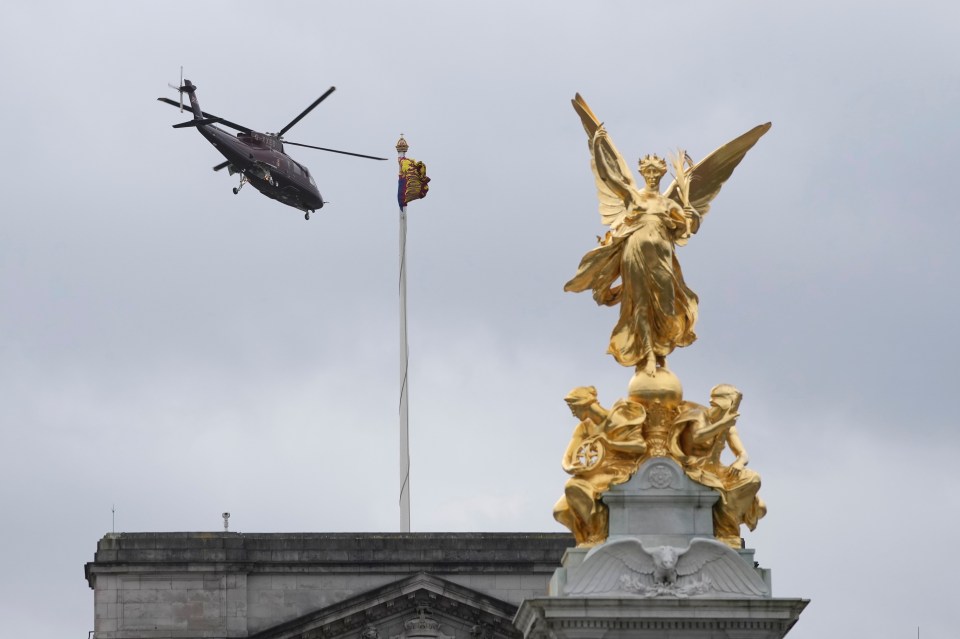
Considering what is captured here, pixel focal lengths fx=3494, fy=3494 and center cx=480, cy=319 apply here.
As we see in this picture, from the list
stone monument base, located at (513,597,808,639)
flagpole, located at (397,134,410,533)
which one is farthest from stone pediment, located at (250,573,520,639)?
stone monument base, located at (513,597,808,639)

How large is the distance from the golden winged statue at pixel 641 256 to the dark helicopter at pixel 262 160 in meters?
48.7

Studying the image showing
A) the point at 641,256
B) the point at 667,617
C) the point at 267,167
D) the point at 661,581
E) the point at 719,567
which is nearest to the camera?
the point at 667,617

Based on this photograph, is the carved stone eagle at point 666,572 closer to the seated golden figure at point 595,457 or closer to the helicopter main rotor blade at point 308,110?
the seated golden figure at point 595,457

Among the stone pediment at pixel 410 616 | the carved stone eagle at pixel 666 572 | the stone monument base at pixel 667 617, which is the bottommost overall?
the stone monument base at pixel 667 617

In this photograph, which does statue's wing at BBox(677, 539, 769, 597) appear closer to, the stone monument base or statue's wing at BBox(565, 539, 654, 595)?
the stone monument base

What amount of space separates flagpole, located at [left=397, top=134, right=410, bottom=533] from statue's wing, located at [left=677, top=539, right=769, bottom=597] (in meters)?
50.2

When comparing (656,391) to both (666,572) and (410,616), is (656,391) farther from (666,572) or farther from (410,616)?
(410,616)

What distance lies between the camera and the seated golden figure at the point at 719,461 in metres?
54.8

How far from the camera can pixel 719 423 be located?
55.0 m

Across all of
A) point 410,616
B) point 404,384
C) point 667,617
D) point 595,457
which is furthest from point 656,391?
point 404,384

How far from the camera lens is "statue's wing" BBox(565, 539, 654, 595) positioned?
5397 centimetres

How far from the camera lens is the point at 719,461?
55281 millimetres

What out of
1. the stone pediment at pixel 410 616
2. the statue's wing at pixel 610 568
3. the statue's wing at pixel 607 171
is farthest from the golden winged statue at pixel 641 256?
the stone pediment at pixel 410 616

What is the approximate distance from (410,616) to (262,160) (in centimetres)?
1542
